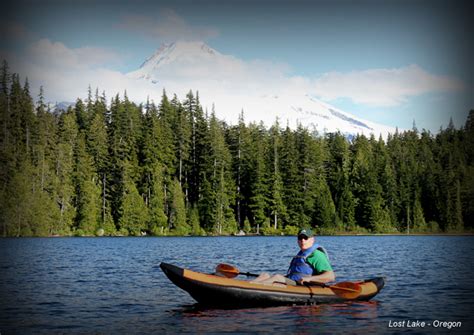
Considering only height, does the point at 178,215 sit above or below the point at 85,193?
below

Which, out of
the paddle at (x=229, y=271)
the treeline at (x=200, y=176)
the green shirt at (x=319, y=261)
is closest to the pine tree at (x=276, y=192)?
the treeline at (x=200, y=176)

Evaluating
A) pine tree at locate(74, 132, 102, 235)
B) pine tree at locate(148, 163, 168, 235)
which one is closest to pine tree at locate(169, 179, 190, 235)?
pine tree at locate(148, 163, 168, 235)

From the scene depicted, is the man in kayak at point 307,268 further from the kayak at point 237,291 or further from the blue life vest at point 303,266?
the kayak at point 237,291

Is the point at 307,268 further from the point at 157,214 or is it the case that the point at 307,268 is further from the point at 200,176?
the point at 200,176

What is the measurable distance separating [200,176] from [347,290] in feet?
199

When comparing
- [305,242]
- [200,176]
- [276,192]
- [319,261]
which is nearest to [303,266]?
[319,261]

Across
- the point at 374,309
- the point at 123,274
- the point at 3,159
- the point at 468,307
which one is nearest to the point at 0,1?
the point at 123,274

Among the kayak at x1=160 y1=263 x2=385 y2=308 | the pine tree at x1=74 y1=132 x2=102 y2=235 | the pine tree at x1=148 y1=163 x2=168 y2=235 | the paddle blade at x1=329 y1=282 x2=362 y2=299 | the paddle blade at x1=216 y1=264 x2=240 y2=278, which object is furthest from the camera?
the pine tree at x1=148 y1=163 x2=168 y2=235

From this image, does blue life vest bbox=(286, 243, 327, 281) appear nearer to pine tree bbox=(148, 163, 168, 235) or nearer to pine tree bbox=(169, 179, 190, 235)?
pine tree bbox=(169, 179, 190, 235)

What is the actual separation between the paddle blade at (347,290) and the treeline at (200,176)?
50196 mm

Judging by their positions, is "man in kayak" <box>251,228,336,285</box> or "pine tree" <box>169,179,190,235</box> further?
"pine tree" <box>169,179,190,235</box>

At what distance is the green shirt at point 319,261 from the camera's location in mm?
16219

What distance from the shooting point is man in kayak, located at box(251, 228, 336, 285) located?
16.0 m

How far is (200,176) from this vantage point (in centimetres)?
7631
